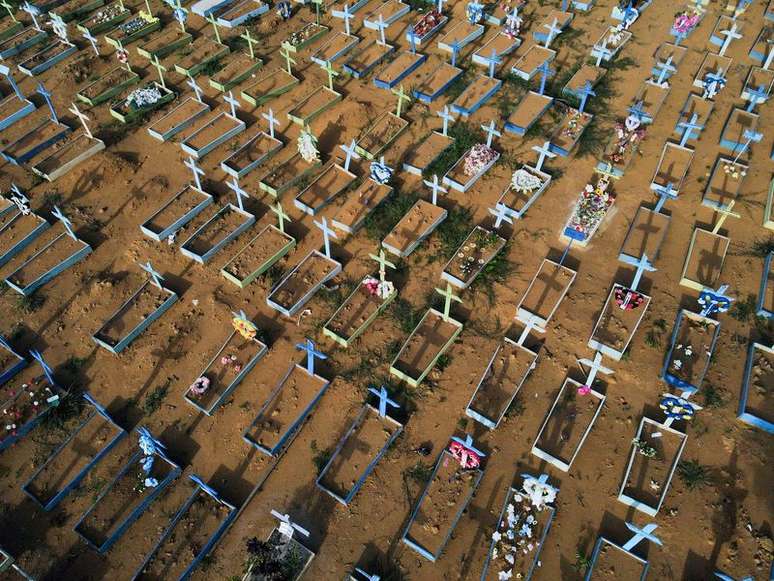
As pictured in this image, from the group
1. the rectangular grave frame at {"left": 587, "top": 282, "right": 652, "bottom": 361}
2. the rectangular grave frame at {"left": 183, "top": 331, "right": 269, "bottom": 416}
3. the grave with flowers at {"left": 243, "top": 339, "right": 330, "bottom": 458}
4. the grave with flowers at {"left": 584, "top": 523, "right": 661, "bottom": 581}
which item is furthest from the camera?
the rectangular grave frame at {"left": 587, "top": 282, "right": 652, "bottom": 361}

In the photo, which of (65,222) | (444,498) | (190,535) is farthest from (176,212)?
(444,498)

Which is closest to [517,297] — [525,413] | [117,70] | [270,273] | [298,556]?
[525,413]

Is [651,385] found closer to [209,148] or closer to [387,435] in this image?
[387,435]

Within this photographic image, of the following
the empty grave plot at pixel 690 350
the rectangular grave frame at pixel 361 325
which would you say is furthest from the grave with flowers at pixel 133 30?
the empty grave plot at pixel 690 350

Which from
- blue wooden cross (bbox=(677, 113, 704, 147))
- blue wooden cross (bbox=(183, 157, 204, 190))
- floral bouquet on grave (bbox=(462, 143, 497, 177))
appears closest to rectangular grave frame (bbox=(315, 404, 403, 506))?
floral bouquet on grave (bbox=(462, 143, 497, 177))

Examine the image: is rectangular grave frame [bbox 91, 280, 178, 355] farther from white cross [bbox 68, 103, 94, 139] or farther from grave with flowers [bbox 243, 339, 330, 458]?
white cross [bbox 68, 103, 94, 139]

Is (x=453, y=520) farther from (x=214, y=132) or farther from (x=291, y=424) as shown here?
(x=214, y=132)
